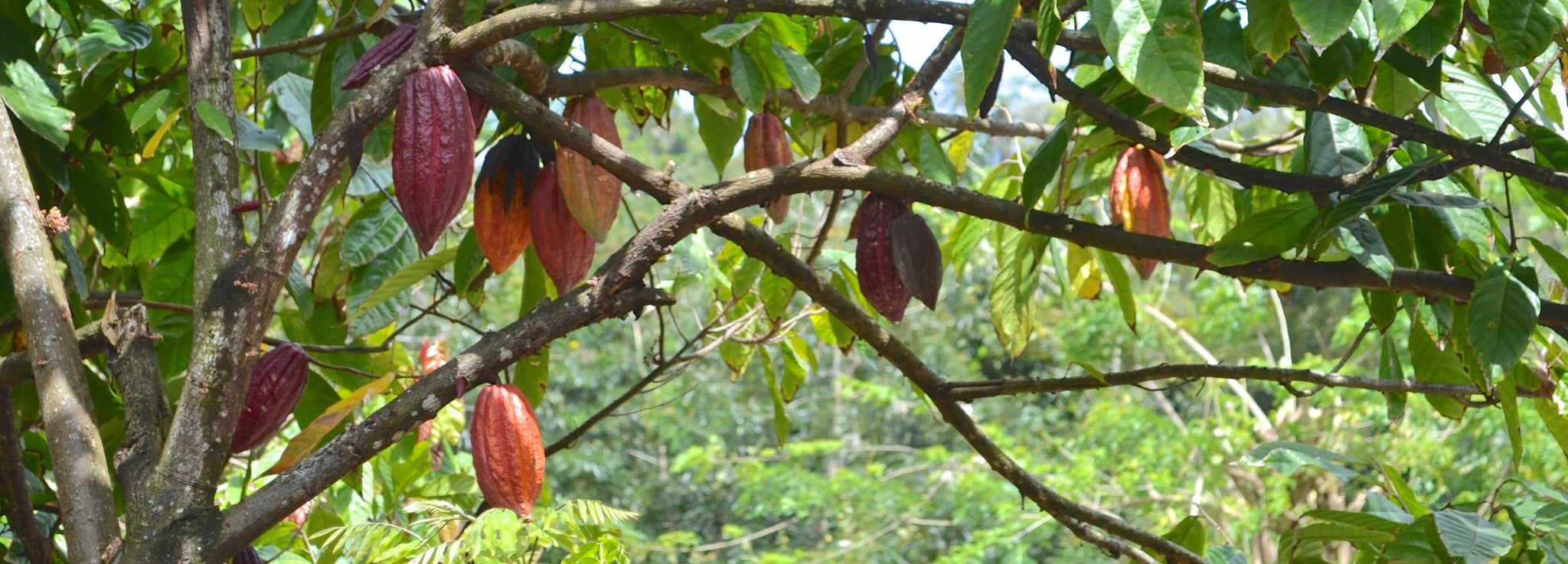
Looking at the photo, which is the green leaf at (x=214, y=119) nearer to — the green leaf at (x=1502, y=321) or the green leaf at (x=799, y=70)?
the green leaf at (x=799, y=70)

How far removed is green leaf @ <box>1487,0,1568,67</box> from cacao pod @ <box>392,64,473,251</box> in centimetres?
61

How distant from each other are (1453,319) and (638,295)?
709 millimetres

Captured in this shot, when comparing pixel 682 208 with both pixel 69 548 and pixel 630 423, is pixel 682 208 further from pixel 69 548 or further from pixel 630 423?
pixel 630 423

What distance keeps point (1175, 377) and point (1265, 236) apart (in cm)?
19

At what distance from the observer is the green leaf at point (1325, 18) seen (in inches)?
24.1

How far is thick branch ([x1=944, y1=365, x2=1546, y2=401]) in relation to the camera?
945mm

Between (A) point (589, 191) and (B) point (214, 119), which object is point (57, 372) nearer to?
(B) point (214, 119)

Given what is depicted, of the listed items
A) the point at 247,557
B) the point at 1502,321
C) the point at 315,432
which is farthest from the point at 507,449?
the point at 1502,321

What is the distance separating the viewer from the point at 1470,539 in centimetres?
91

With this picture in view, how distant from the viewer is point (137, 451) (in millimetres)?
694

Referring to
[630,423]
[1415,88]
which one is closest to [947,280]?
[630,423]

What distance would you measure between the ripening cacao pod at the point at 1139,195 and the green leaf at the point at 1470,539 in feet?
1.40

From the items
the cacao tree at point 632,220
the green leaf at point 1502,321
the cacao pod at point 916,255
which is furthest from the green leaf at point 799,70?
the green leaf at point 1502,321

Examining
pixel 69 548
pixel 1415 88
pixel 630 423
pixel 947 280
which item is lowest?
pixel 630 423
